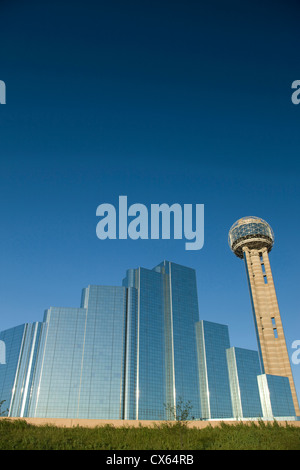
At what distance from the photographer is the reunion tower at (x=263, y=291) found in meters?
99.5

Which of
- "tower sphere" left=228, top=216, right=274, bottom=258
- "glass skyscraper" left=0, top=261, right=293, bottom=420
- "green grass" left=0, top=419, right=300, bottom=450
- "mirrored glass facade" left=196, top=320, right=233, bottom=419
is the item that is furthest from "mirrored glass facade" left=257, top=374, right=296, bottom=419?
"mirrored glass facade" left=196, top=320, right=233, bottom=419

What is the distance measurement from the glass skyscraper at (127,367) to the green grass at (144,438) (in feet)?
406

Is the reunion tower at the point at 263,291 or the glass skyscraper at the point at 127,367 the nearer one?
the reunion tower at the point at 263,291

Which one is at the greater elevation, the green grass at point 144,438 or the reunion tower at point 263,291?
the reunion tower at point 263,291

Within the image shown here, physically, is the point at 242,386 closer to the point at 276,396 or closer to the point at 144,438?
the point at 276,396

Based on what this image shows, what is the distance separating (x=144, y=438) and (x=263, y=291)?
85041mm

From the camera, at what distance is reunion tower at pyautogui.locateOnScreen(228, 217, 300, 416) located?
326ft

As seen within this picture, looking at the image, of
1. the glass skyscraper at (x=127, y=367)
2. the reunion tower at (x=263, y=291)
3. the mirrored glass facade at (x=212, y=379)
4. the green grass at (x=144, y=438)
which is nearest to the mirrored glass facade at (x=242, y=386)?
the glass skyscraper at (x=127, y=367)

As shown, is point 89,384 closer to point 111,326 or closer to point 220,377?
point 111,326

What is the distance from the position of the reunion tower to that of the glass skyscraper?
67.7 metres

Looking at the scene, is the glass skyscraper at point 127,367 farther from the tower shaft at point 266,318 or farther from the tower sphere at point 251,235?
the tower sphere at point 251,235
